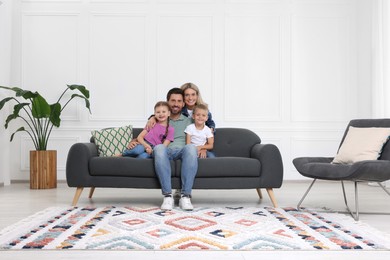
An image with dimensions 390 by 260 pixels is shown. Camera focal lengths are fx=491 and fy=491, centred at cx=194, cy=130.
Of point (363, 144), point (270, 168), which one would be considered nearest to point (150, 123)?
point (270, 168)

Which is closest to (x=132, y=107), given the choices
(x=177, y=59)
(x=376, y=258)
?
(x=177, y=59)

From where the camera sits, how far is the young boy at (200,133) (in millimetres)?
4016

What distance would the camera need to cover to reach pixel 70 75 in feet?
19.5

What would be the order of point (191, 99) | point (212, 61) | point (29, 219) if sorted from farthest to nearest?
1. point (212, 61)
2. point (191, 99)
3. point (29, 219)

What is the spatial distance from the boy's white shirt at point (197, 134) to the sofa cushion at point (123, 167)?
39cm

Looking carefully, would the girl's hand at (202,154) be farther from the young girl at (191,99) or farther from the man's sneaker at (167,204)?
the man's sneaker at (167,204)

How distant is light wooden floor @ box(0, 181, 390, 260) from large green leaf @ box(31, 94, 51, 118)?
0.82m

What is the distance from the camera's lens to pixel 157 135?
4.05m

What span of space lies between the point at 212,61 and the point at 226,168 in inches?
99.2

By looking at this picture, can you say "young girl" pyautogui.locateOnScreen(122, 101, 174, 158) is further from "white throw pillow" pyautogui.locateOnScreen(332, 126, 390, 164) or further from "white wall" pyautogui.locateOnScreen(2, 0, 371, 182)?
"white wall" pyautogui.locateOnScreen(2, 0, 371, 182)

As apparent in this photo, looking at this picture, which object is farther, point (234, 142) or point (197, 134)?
point (234, 142)

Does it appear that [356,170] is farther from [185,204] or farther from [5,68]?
[5,68]

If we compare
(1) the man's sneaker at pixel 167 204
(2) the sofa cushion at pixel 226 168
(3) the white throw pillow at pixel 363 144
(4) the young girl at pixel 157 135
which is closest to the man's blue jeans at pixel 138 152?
(4) the young girl at pixel 157 135

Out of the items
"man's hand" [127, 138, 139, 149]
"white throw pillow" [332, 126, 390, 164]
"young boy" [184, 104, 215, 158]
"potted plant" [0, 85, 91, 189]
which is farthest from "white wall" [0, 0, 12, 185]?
"white throw pillow" [332, 126, 390, 164]
